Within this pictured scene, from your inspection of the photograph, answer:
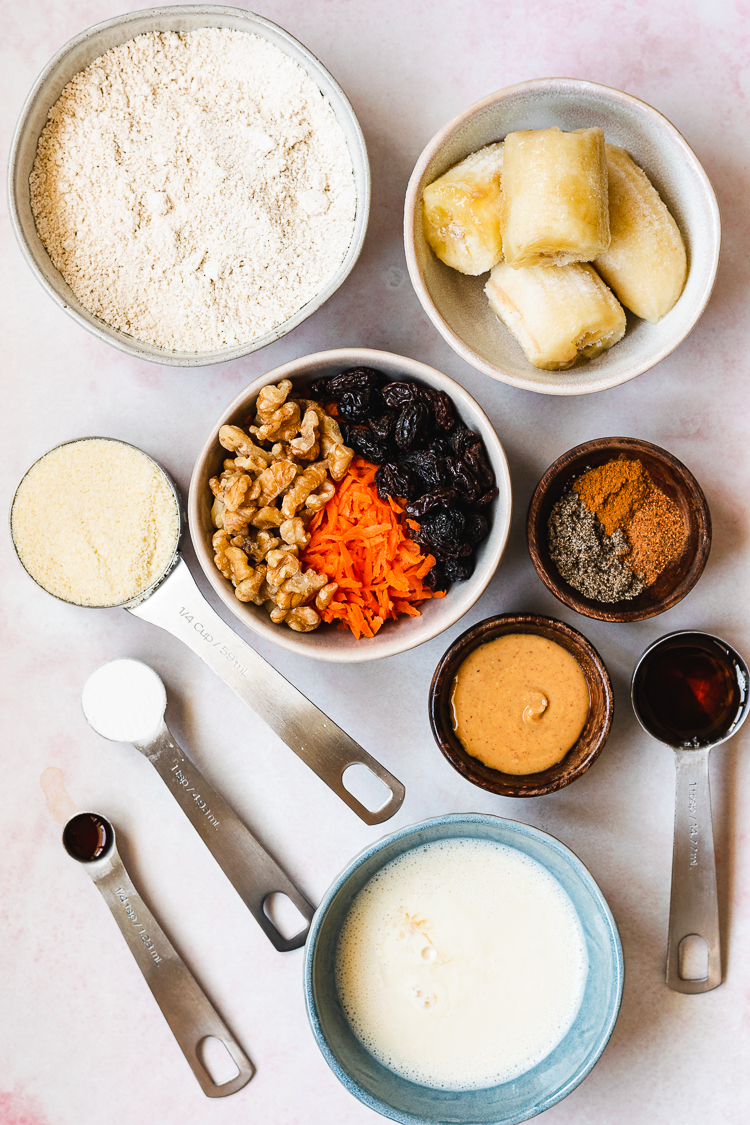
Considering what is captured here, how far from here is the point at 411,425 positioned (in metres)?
1.39

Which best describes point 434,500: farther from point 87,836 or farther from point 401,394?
point 87,836

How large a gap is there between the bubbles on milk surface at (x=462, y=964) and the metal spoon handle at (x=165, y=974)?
0.32 m

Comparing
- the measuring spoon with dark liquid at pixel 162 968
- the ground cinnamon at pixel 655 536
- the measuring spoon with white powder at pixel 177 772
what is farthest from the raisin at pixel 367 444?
the measuring spoon with dark liquid at pixel 162 968

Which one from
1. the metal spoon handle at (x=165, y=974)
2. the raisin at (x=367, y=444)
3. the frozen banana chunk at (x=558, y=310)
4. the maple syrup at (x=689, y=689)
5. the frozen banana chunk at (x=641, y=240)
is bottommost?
the metal spoon handle at (x=165, y=974)

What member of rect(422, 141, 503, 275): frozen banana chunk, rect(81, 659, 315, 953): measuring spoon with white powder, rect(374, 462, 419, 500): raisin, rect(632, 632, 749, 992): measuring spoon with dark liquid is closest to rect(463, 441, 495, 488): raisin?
rect(374, 462, 419, 500): raisin

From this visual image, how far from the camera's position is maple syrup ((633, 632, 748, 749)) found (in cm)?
153

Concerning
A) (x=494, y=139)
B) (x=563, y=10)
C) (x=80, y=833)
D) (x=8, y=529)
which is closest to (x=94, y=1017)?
(x=80, y=833)

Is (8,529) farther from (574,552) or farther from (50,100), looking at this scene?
(574,552)

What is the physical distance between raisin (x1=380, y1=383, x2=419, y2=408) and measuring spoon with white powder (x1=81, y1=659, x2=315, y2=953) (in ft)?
2.45

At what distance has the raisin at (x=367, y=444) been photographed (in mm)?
1432

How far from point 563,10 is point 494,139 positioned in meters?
0.37

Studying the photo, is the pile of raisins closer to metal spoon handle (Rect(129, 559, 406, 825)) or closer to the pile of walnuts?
the pile of walnuts

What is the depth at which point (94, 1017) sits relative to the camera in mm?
1672

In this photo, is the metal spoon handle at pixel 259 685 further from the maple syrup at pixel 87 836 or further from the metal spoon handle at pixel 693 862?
the metal spoon handle at pixel 693 862
